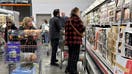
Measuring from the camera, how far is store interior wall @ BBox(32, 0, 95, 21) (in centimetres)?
2486

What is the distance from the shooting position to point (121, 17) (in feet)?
13.0

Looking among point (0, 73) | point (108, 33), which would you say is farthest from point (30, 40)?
point (0, 73)

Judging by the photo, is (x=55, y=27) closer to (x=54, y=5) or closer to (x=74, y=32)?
(x=74, y=32)

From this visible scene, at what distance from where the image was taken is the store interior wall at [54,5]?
24.9 meters

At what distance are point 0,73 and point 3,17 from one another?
740 centimetres

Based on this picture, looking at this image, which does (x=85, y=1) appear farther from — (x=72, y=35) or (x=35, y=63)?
(x=35, y=63)

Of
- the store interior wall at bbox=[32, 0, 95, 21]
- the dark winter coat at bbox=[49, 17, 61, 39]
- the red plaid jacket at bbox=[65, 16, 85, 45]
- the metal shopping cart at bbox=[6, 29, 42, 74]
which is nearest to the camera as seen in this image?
the metal shopping cart at bbox=[6, 29, 42, 74]

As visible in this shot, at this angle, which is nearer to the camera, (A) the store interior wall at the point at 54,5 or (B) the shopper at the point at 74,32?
(B) the shopper at the point at 74,32

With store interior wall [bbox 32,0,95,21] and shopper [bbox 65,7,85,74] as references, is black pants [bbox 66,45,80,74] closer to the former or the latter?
shopper [bbox 65,7,85,74]

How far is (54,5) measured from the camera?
989 inches

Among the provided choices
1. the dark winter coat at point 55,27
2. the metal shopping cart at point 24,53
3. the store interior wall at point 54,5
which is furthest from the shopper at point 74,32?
the store interior wall at point 54,5

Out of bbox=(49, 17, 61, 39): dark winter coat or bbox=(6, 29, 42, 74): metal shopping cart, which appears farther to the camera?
bbox=(49, 17, 61, 39): dark winter coat

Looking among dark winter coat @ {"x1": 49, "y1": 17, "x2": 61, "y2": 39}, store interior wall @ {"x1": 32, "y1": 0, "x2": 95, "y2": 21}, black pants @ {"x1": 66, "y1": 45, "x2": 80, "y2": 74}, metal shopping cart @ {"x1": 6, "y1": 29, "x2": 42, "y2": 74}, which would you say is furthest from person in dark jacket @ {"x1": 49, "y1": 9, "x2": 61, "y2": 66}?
store interior wall @ {"x1": 32, "y1": 0, "x2": 95, "y2": 21}

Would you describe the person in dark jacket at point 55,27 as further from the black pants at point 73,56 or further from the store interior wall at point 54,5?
the store interior wall at point 54,5
